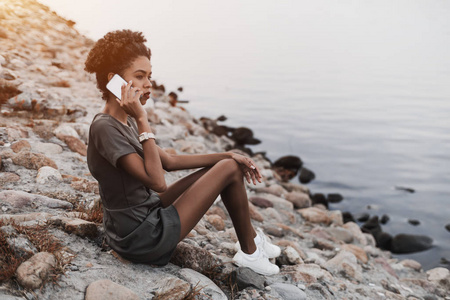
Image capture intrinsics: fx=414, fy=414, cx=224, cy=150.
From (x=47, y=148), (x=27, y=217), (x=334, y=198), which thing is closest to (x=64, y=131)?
(x=47, y=148)

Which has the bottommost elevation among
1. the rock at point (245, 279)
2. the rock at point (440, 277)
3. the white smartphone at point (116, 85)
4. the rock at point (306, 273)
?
the rock at point (440, 277)

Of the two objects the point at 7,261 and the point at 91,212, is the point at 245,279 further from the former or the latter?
the point at 7,261

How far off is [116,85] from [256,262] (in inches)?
91.0

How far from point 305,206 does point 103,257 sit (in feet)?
23.5

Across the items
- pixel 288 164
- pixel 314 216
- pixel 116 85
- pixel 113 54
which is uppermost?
pixel 113 54

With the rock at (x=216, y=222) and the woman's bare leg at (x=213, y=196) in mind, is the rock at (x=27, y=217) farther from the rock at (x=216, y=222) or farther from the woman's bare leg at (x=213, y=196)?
the rock at (x=216, y=222)

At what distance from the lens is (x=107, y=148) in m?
3.33

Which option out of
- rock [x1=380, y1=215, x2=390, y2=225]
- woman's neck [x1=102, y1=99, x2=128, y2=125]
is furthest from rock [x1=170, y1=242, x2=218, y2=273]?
rock [x1=380, y1=215, x2=390, y2=225]

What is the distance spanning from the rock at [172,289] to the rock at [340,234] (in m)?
5.57

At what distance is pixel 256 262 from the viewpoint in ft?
14.4

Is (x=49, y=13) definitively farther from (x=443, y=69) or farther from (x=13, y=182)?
(x=443, y=69)

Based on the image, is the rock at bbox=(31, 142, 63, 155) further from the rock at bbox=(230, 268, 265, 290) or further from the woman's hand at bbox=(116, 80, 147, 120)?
the rock at bbox=(230, 268, 265, 290)

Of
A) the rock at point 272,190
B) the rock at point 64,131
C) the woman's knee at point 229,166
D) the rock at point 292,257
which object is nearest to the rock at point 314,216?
the rock at point 272,190

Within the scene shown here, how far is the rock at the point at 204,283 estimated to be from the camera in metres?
3.69
